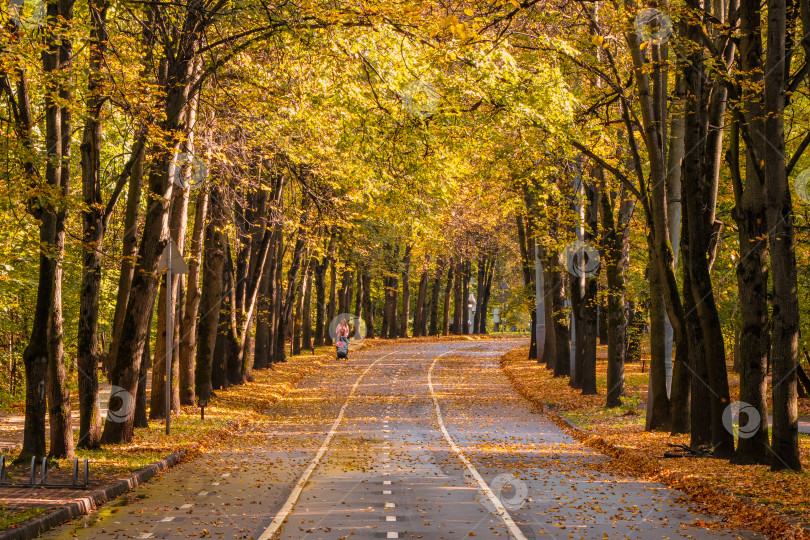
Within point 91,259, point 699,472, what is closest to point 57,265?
point 91,259

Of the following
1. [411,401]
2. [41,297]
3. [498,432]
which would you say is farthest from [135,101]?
[411,401]

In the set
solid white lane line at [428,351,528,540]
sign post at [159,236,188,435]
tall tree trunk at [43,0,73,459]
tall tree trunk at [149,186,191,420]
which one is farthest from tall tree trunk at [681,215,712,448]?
tall tree trunk at [149,186,191,420]

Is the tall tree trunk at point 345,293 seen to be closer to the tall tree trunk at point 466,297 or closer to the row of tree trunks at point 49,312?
the tall tree trunk at point 466,297

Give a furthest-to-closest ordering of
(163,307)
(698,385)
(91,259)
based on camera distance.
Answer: (163,307) < (698,385) < (91,259)

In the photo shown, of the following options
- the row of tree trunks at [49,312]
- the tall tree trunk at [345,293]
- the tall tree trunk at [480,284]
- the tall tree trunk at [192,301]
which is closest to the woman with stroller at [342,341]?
the tall tree trunk at [345,293]

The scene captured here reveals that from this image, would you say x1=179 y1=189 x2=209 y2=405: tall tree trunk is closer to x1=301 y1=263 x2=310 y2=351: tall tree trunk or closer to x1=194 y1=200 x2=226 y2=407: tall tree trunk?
x1=194 y1=200 x2=226 y2=407: tall tree trunk

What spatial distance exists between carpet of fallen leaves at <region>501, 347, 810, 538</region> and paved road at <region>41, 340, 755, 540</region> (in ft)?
1.43

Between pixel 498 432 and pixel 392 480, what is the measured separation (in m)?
7.04

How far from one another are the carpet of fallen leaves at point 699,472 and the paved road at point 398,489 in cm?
44

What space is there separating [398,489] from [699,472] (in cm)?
459

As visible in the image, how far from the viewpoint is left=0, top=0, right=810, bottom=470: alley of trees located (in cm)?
1254

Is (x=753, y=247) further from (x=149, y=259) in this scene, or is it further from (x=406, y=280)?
(x=406, y=280)

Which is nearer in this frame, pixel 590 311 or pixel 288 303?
pixel 590 311

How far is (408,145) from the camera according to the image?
17.2 m
